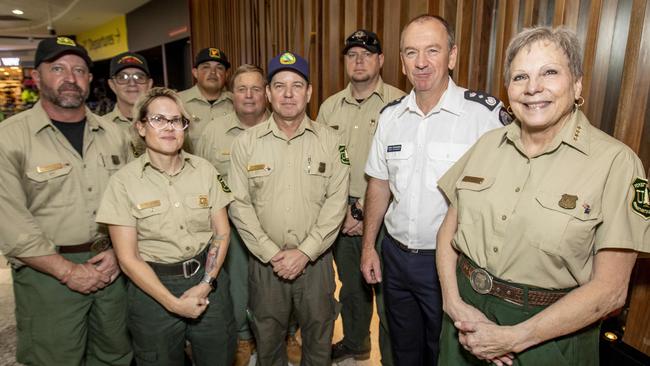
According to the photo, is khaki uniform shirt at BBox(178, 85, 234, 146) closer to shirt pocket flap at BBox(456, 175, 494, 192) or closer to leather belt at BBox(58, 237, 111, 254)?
leather belt at BBox(58, 237, 111, 254)

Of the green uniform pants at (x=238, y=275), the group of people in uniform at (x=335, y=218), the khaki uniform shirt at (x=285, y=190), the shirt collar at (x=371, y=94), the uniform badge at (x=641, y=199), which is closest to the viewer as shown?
the uniform badge at (x=641, y=199)

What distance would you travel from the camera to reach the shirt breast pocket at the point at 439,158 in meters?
1.75

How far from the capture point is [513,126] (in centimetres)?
140

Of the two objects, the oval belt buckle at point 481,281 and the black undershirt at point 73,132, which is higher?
the black undershirt at point 73,132

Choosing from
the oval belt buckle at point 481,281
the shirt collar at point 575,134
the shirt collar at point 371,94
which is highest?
the shirt collar at point 371,94

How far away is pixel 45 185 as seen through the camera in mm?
1858

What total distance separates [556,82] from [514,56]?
18cm

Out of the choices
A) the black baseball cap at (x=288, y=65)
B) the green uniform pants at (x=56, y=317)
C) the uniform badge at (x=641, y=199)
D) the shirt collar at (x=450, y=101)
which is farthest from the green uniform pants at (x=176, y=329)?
the uniform badge at (x=641, y=199)

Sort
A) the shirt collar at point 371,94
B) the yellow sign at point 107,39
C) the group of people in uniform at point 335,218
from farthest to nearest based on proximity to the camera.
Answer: the yellow sign at point 107,39 → the shirt collar at point 371,94 → the group of people in uniform at point 335,218

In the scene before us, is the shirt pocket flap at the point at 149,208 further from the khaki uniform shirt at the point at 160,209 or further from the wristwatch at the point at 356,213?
the wristwatch at the point at 356,213

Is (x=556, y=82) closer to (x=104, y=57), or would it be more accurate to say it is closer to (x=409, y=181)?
(x=409, y=181)

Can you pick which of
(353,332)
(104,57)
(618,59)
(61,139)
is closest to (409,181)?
(618,59)

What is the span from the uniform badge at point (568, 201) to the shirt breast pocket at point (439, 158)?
1.97 ft

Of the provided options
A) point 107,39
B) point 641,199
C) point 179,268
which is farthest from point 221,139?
point 107,39
